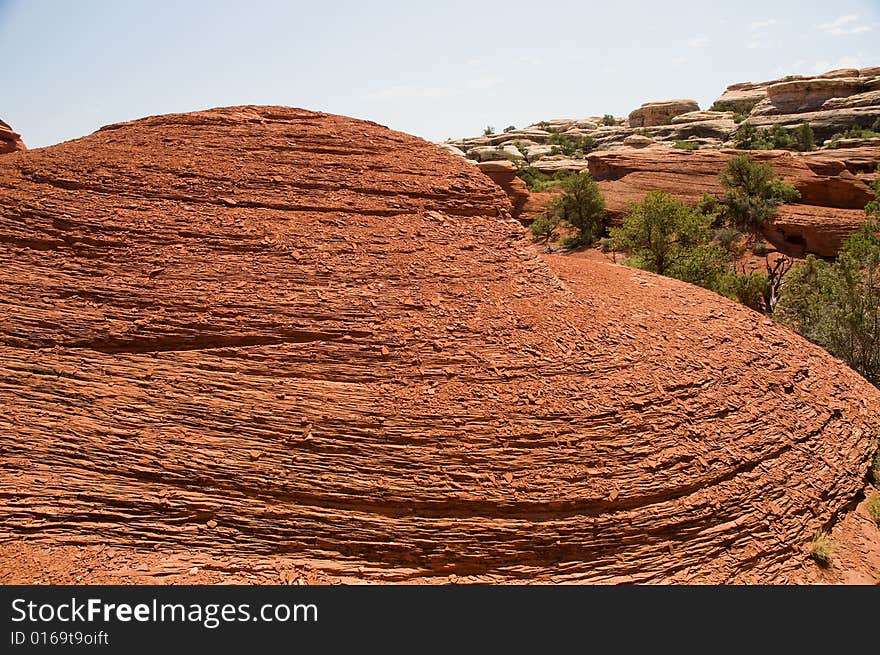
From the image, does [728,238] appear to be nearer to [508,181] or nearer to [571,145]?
[508,181]

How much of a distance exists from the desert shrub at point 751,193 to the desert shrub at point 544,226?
314 inches

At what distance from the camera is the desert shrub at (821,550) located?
606 centimetres

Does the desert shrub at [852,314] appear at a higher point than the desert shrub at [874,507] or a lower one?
higher

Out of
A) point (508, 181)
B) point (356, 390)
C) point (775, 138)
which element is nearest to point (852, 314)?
point (356, 390)

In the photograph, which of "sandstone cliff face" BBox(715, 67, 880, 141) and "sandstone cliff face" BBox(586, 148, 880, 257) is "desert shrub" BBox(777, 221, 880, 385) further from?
"sandstone cliff face" BBox(715, 67, 880, 141)

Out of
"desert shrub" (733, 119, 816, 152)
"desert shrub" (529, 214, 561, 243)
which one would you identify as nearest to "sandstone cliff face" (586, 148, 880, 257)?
"desert shrub" (529, 214, 561, 243)

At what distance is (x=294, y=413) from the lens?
5.51 metres

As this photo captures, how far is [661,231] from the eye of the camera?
57.8 ft

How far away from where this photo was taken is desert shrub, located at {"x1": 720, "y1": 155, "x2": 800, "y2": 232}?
26.5 m

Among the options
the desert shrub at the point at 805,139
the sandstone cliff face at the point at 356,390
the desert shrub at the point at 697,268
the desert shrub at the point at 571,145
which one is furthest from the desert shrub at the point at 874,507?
the desert shrub at the point at 571,145

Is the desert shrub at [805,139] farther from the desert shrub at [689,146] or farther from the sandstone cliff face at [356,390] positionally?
the sandstone cliff face at [356,390]

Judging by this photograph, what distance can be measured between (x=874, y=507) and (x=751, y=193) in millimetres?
23977
